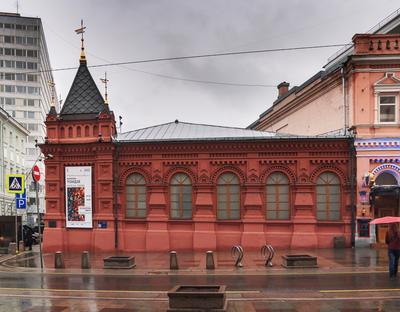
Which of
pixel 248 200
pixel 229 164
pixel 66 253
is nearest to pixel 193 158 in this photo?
pixel 229 164

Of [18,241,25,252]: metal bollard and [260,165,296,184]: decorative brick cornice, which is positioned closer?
[260,165,296,184]: decorative brick cornice

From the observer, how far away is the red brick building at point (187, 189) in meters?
24.8

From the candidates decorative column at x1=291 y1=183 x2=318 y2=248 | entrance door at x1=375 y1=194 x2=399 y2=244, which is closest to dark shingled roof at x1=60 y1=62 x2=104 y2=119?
decorative column at x1=291 y1=183 x2=318 y2=248

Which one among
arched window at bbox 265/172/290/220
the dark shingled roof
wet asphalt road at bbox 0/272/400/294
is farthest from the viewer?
the dark shingled roof

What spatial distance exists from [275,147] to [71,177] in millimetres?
11783

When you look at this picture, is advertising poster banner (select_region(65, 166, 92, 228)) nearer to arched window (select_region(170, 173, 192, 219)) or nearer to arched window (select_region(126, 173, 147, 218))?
arched window (select_region(126, 173, 147, 218))

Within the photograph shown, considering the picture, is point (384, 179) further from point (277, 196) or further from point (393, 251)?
point (393, 251)

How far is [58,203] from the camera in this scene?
2592cm

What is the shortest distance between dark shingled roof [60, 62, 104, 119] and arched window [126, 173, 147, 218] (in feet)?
14.2

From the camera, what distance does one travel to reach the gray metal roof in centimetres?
2583

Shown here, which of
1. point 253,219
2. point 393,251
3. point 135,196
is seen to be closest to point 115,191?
point 135,196

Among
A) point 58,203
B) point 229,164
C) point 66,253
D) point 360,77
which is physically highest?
point 360,77

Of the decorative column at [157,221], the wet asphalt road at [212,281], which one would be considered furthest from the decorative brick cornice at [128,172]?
the wet asphalt road at [212,281]

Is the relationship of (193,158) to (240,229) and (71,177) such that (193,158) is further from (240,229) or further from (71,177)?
(71,177)
